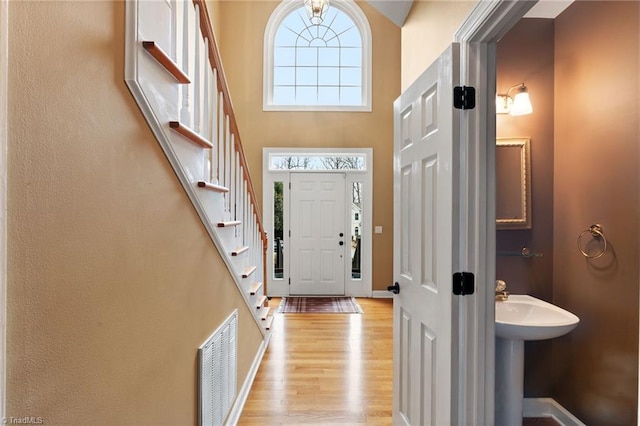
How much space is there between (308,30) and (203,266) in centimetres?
522

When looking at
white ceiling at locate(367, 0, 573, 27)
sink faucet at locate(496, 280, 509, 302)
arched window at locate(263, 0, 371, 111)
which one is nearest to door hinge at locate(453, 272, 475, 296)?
sink faucet at locate(496, 280, 509, 302)

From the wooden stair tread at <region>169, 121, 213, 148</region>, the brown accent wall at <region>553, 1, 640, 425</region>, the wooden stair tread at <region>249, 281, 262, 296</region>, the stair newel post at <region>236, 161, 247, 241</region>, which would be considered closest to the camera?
the wooden stair tread at <region>169, 121, 213, 148</region>

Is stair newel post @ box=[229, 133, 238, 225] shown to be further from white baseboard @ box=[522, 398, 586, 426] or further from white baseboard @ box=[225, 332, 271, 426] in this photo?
white baseboard @ box=[522, 398, 586, 426]

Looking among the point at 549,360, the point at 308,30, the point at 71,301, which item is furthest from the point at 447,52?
the point at 308,30

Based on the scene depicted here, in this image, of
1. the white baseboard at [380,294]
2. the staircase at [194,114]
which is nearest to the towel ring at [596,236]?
the staircase at [194,114]

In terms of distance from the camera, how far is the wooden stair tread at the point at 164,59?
1.05 meters

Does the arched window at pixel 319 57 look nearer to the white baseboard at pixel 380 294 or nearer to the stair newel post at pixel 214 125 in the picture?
the white baseboard at pixel 380 294

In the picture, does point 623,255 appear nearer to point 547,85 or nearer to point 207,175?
point 547,85

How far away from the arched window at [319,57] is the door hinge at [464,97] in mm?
4341

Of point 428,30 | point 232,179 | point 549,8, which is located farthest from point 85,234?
point 549,8

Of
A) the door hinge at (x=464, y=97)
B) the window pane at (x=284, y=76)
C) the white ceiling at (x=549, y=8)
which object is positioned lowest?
the door hinge at (x=464, y=97)

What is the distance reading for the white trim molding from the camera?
588 millimetres

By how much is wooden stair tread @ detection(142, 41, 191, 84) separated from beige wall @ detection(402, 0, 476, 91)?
1128 millimetres

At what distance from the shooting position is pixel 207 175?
5.56ft
